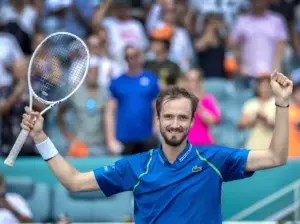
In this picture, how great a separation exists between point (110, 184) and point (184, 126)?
22.6 inches

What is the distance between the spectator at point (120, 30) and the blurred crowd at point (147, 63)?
0.01 meters

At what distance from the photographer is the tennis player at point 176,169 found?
220 inches

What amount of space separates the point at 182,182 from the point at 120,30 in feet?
23.8

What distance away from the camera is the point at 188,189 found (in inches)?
222

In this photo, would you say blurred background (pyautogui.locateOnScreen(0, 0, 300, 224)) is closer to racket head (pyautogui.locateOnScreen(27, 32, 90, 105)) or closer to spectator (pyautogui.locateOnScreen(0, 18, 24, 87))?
spectator (pyautogui.locateOnScreen(0, 18, 24, 87))

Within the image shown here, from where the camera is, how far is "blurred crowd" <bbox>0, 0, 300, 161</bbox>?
34.8 ft

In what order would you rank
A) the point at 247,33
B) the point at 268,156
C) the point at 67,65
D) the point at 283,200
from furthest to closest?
1. the point at 247,33
2. the point at 283,200
3. the point at 67,65
4. the point at 268,156


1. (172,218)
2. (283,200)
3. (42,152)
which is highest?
(42,152)

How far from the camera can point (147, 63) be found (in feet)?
38.9

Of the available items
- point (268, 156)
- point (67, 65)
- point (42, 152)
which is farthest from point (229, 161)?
point (67, 65)

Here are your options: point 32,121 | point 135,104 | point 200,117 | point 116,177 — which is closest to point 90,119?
point 135,104

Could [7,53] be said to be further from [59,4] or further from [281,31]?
[281,31]

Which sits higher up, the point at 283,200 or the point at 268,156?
the point at 268,156

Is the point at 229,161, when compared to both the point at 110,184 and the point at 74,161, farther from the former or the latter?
the point at 74,161
